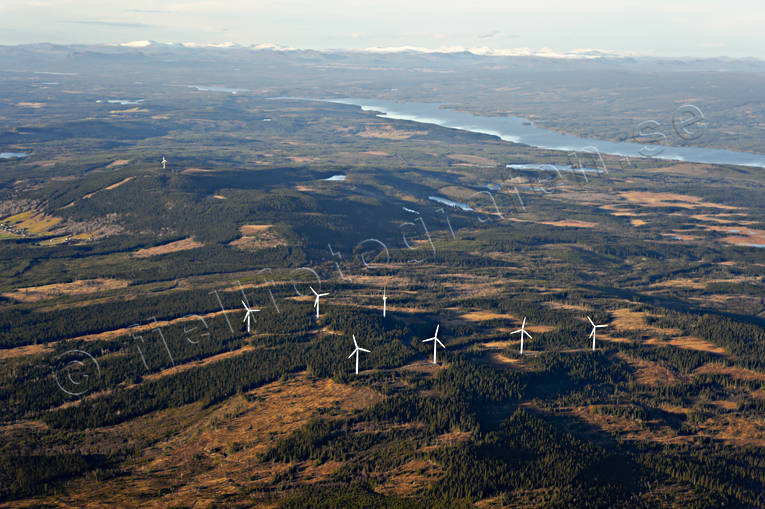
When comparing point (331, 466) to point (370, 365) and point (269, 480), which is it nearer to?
point (269, 480)

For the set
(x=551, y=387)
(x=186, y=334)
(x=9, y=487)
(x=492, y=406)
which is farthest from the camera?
(x=186, y=334)

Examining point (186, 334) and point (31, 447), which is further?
point (186, 334)

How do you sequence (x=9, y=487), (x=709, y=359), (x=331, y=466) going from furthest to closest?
(x=709, y=359) → (x=331, y=466) → (x=9, y=487)

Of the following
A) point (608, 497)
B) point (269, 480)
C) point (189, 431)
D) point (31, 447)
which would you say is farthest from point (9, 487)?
point (608, 497)

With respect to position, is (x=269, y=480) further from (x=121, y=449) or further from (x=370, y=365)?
(x=370, y=365)

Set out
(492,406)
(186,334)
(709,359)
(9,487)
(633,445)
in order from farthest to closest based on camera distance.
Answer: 1. (186,334)
2. (709,359)
3. (492,406)
4. (633,445)
5. (9,487)

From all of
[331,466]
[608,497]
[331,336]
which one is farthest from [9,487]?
[608,497]

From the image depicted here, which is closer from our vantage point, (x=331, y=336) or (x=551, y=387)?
(x=551, y=387)

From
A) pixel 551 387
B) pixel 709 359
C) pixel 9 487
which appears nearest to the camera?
pixel 9 487

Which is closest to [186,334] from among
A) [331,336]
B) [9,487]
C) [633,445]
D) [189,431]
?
[331,336]
